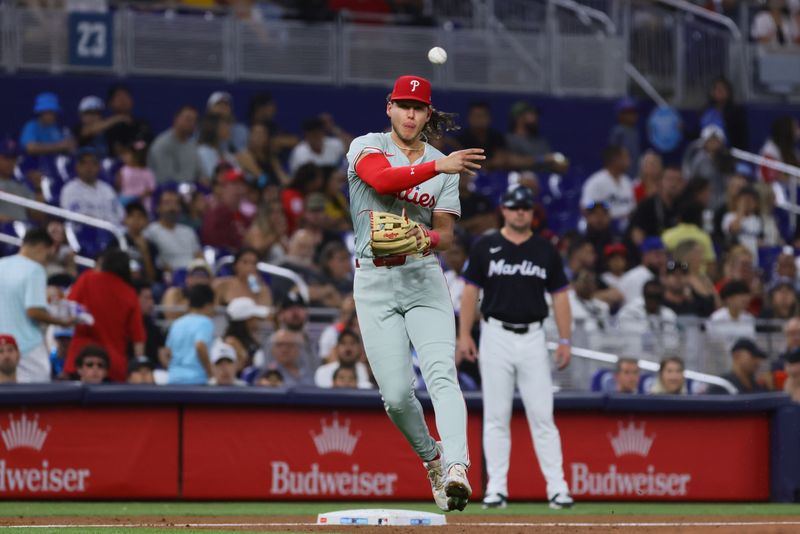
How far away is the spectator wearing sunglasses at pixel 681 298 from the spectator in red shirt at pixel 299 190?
3932 millimetres

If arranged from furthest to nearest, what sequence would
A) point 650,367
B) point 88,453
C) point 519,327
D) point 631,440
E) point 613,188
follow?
1. point 613,188
2. point 650,367
3. point 631,440
4. point 88,453
5. point 519,327

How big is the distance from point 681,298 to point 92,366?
6214 millimetres

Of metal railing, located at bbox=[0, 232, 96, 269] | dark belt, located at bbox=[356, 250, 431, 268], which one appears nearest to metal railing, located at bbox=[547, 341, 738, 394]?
metal railing, located at bbox=[0, 232, 96, 269]

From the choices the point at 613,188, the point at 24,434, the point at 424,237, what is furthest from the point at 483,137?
the point at 424,237

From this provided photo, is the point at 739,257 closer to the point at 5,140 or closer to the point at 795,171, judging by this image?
the point at 795,171

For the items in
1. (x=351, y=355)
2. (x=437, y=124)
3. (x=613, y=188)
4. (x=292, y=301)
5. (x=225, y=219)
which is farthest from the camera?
(x=613, y=188)

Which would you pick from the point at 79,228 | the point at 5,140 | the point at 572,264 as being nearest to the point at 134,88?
the point at 5,140

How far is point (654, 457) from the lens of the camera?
11.3m

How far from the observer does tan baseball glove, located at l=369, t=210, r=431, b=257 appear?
6.97m

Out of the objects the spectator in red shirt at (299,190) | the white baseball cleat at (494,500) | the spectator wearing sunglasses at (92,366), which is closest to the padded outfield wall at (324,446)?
the spectator wearing sunglasses at (92,366)

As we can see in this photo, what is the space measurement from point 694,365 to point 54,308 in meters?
5.78

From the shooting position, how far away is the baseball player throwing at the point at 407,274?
7.02 metres

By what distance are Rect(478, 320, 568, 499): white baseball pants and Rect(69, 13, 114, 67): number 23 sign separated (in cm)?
871

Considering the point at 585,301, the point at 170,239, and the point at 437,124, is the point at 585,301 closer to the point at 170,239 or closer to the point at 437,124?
the point at 170,239
